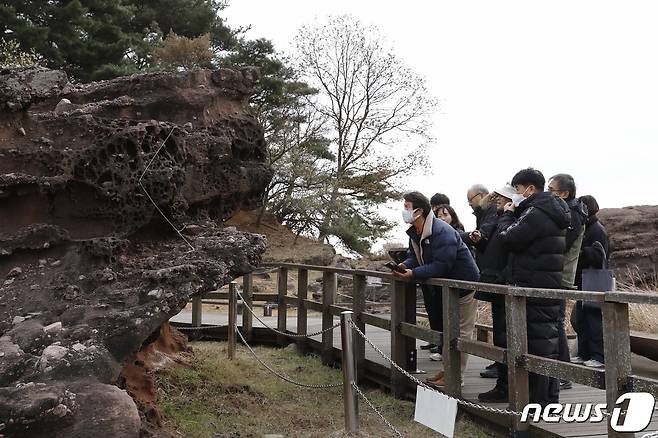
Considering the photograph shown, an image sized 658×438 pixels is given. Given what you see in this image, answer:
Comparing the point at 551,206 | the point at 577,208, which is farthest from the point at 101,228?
the point at 577,208

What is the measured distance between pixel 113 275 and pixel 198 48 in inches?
694

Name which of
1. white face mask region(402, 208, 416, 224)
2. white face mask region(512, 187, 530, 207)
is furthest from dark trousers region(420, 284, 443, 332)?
white face mask region(512, 187, 530, 207)

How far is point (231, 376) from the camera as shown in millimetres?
8812

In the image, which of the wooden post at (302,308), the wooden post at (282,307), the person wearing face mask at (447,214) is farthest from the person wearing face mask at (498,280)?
the wooden post at (282,307)

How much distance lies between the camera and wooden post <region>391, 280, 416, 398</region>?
24.6ft

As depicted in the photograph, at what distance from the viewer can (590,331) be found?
7086 mm

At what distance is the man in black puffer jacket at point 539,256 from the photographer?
18.3 ft

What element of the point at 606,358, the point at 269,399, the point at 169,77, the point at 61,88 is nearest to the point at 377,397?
the point at 269,399

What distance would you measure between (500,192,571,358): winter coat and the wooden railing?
0.22 metres

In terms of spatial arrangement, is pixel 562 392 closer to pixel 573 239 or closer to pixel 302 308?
pixel 573 239

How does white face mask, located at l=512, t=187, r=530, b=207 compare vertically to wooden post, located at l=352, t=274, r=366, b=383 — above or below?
above

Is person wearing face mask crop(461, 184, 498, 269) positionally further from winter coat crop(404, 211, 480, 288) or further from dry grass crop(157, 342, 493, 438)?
dry grass crop(157, 342, 493, 438)

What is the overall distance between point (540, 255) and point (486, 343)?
103cm

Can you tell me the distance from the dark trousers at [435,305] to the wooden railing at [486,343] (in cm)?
22
